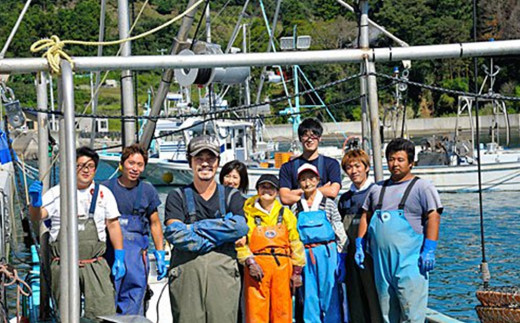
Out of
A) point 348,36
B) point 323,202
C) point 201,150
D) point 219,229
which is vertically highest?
point 348,36

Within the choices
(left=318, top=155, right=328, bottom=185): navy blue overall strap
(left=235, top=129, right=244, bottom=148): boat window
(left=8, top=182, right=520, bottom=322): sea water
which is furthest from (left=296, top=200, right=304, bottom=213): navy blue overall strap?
(left=235, top=129, right=244, bottom=148): boat window

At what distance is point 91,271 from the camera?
558cm

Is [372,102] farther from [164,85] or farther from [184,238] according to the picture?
[164,85]

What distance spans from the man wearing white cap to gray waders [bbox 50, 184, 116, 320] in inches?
56.3

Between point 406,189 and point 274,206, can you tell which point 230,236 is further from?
point 406,189

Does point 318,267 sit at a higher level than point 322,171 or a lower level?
lower

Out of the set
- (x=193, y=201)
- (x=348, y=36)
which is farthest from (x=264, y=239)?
(x=348, y=36)

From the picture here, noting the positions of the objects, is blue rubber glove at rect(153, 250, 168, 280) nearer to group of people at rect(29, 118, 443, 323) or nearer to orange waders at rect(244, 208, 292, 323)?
group of people at rect(29, 118, 443, 323)

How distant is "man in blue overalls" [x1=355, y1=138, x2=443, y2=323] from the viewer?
18.2ft

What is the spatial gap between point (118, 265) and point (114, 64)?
1.38 metres

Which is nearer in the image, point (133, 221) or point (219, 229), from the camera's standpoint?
point (219, 229)

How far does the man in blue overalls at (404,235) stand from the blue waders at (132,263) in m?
1.56

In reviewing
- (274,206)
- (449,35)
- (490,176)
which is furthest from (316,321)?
(449,35)

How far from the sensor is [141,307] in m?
5.97
